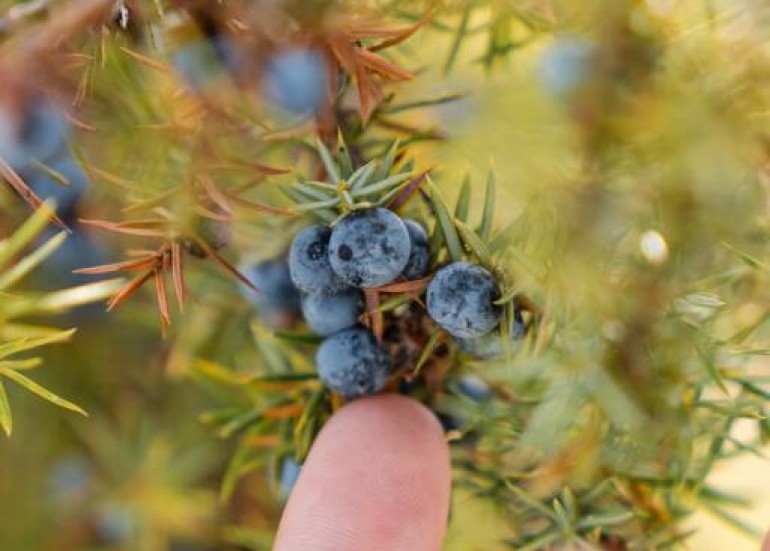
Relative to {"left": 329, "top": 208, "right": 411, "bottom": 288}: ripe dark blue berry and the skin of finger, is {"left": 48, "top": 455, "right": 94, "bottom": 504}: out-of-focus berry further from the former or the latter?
{"left": 329, "top": 208, "right": 411, "bottom": 288}: ripe dark blue berry

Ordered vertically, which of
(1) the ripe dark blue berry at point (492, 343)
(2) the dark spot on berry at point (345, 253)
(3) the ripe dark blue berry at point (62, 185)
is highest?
(2) the dark spot on berry at point (345, 253)

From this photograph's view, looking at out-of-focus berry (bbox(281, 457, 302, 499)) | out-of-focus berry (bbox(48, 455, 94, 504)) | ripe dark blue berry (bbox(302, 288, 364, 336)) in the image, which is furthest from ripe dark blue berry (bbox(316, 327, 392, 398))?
out-of-focus berry (bbox(48, 455, 94, 504))

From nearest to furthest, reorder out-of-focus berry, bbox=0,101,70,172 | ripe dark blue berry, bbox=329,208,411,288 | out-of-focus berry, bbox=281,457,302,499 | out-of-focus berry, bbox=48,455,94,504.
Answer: ripe dark blue berry, bbox=329,208,411,288
out-of-focus berry, bbox=0,101,70,172
out-of-focus berry, bbox=281,457,302,499
out-of-focus berry, bbox=48,455,94,504

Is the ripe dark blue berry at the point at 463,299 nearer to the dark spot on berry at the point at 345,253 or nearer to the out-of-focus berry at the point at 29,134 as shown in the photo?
the dark spot on berry at the point at 345,253

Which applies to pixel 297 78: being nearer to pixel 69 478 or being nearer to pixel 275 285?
pixel 275 285

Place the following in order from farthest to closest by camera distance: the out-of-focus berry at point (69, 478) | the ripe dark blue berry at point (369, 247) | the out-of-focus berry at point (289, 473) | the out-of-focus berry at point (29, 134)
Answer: the out-of-focus berry at point (69, 478), the out-of-focus berry at point (289, 473), the out-of-focus berry at point (29, 134), the ripe dark blue berry at point (369, 247)

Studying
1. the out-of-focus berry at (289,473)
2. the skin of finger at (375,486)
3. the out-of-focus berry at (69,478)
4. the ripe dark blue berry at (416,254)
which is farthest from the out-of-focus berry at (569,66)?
the out-of-focus berry at (69,478)

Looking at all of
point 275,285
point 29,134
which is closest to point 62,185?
point 29,134
